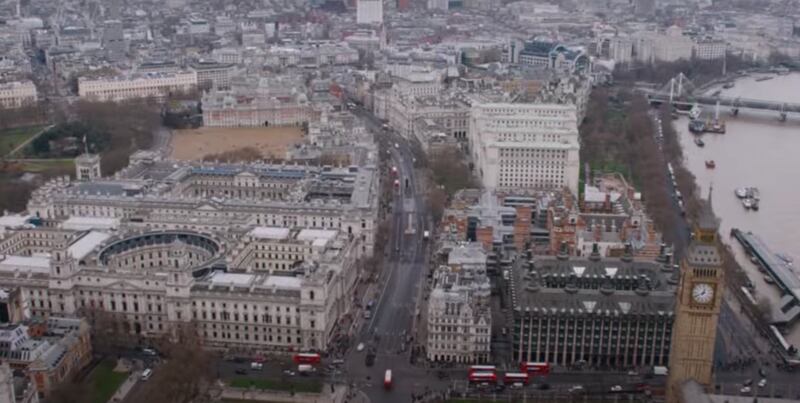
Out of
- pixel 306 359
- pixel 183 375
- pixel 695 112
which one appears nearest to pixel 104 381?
pixel 183 375

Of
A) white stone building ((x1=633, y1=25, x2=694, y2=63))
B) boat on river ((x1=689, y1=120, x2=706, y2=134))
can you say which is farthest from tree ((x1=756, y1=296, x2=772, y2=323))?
white stone building ((x1=633, y1=25, x2=694, y2=63))

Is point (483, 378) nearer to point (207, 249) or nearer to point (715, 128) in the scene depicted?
point (207, 249)

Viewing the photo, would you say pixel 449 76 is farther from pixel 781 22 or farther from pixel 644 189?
pixel 781 22

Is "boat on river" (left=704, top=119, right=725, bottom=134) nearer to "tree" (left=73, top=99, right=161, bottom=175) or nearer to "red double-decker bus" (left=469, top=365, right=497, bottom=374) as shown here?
"tree" (left=73, top=99, right=161, bottom=175)

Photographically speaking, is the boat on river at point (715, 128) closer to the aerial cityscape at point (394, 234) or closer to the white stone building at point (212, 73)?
the aerial cityscape at point (394, 234)

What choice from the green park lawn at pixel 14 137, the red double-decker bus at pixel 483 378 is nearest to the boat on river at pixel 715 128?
the red double-decker bus at pixel 483 378
